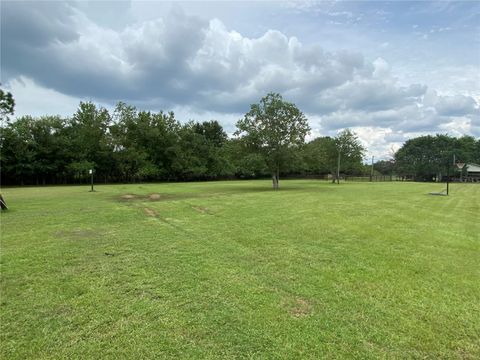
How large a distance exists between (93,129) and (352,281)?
1665 inches

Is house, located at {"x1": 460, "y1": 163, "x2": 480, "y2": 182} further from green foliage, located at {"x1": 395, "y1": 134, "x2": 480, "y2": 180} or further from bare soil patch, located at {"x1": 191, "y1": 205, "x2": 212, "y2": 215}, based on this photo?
bare soil patch, located at {"x1": 191, "y1": 205, "x2": 212, "y2": 215}

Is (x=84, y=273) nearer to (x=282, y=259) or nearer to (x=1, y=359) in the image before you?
(x=1, y=359)

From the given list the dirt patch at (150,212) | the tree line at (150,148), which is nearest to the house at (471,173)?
the tree line at (150,148)

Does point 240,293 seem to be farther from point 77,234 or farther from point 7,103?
point 7,103

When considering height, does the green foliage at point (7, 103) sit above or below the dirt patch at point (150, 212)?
above

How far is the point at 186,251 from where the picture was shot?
5910mm

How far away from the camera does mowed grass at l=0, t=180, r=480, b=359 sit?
9.22ft

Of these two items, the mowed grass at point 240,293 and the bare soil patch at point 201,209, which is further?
the bare soil patch at point 201,209

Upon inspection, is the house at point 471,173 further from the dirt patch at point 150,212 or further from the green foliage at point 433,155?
the dirt patch at point 150,212

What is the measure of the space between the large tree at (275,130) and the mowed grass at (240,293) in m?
18.1

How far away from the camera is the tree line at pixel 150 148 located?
25.8 m

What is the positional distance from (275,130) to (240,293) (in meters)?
22.8

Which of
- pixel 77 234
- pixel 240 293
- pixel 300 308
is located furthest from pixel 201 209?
pixel 300 308

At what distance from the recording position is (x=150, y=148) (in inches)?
1720
